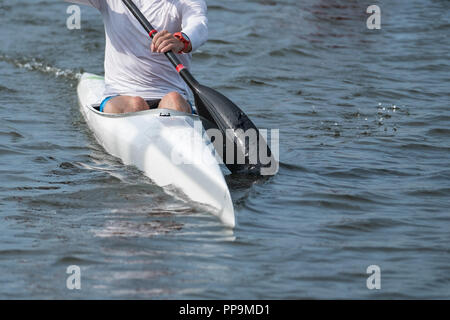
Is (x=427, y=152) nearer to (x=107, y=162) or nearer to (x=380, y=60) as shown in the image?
(x=107, y=162)

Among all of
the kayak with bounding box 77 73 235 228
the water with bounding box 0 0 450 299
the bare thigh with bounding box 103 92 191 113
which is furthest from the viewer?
the bare thigh with bounding box 103 92 191 113

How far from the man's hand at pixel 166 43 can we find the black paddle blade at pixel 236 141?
0.43 meters

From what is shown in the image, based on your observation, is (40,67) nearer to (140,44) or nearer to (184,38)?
(140,44)

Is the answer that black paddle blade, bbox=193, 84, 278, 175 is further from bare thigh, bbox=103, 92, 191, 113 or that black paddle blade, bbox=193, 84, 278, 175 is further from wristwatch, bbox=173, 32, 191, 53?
wristwatch, bbox=173, 32, 191, 53

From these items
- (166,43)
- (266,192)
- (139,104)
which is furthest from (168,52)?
(266,192)

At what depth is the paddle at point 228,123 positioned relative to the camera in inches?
219

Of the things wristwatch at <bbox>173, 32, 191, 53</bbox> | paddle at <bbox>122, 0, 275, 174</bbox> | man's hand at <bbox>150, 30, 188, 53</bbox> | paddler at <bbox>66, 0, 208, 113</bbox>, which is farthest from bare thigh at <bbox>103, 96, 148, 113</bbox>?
wristwatch at <bbox>173, 32, 191, 53</bbox>

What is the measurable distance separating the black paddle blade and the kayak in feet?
0.61

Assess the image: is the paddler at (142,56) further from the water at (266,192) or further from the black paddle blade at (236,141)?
the water at (266,192)

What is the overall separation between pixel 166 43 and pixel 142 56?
0.49 m

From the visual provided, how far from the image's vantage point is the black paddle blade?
5.56m

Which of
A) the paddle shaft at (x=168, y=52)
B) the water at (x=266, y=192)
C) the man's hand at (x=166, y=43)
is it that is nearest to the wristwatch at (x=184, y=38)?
the man's hand at (x=166, y=43)

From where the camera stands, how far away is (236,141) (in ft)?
18.4
